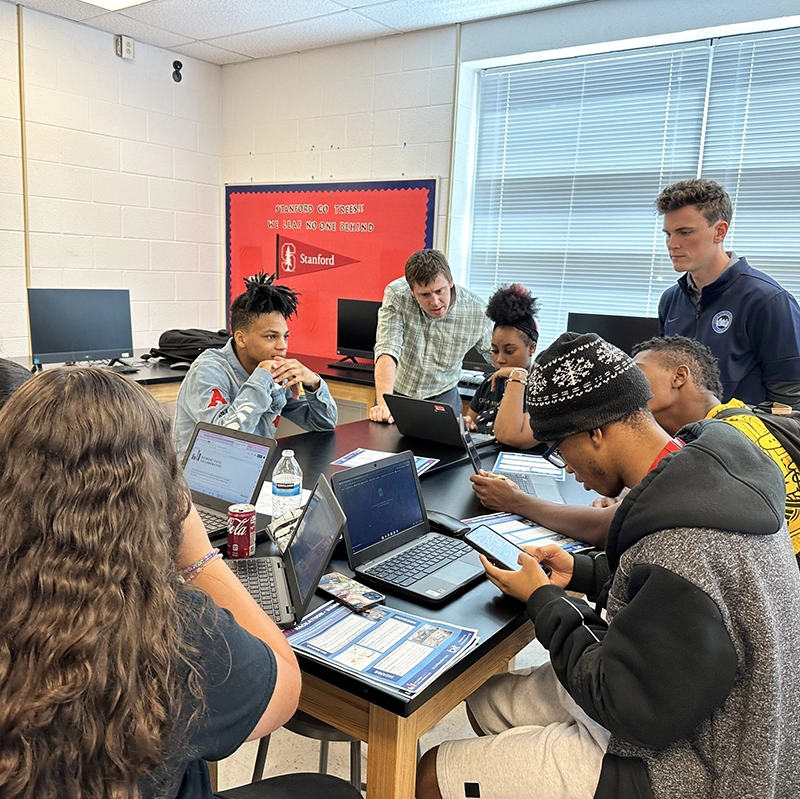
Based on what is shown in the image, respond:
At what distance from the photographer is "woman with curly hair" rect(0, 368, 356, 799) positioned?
26.4 inches

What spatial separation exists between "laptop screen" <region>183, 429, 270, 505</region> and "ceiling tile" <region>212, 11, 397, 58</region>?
9.92ft

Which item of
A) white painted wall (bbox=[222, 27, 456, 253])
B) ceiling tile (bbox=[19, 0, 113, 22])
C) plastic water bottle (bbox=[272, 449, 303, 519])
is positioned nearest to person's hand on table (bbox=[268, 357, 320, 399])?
plastic water bottle (bbox=[272, 449, 303, 519])

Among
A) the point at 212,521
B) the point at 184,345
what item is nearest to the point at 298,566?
the point at 212,521

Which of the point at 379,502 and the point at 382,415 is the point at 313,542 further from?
the point at 382,415

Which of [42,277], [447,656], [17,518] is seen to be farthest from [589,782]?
[42,277]

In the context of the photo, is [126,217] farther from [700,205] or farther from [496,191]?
[700,205]

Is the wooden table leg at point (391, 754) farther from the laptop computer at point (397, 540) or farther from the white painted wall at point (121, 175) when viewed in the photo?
the white painted wall at point (121, 175)

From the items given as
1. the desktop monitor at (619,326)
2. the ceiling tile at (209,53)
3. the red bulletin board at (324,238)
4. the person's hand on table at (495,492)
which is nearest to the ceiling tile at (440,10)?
the red bulletin board at (324,238)

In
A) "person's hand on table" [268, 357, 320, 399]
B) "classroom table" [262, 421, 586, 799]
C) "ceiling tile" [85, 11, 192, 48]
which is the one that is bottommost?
"classroom table" [262, 421, 586, 799]

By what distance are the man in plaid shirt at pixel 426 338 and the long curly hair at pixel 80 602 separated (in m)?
2.45

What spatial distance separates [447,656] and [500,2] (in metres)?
3.47

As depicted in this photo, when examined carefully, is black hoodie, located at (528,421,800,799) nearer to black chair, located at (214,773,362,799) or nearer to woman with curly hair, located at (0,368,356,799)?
black chair, located at (214,773,362,799)

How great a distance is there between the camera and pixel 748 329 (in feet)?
8.12

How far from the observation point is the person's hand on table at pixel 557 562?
4.56 feet
